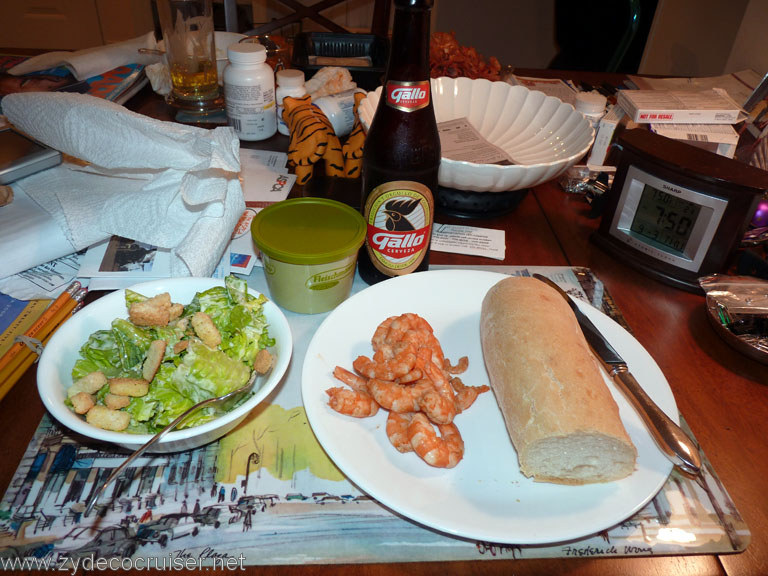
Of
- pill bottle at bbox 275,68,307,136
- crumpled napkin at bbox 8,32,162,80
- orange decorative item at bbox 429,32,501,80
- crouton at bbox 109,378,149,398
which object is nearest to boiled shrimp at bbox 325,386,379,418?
crouton at bbox 109,378,149,398

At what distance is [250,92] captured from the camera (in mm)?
1272

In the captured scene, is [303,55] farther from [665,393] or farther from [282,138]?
[665,393]

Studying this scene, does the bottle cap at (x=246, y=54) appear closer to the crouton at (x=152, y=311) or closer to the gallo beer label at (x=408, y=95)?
the gallo beer label at (x=408, y=95)

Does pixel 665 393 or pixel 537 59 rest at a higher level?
pixel 665 393

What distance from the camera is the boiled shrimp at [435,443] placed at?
64cm

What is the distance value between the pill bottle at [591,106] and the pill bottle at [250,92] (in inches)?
28.0

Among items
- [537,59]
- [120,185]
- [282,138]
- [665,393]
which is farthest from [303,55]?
[537,59]

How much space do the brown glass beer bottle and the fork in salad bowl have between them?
0.33 metres

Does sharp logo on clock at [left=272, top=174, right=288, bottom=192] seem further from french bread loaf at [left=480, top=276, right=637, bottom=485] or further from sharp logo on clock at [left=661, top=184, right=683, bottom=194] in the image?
sharp logo on clock at [left=661, top=184, right=683, bottom=194]

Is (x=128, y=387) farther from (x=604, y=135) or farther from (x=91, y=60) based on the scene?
(x=91, y=60)

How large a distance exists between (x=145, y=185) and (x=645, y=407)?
0.88 m

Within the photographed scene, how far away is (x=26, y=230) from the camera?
0.91m

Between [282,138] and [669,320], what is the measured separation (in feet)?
3.16

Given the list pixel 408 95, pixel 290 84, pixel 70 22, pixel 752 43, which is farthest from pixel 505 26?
pixel 408 95
